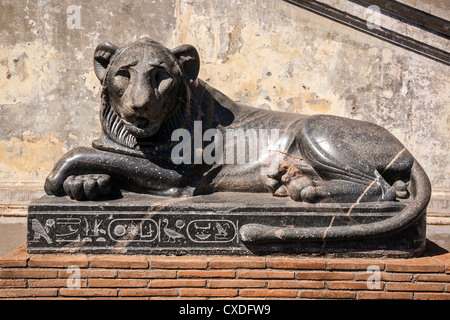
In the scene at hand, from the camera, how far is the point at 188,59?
11.4 ft

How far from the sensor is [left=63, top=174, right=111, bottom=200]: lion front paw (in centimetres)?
321

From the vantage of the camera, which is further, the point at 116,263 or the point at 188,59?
the point at 188,59

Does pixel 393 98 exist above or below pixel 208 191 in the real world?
above

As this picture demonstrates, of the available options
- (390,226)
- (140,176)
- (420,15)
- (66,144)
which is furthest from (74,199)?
(420,15)

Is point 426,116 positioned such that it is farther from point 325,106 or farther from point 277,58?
point 277,58

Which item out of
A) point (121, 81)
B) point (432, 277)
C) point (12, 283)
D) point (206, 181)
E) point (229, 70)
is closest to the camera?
point (12, 283)

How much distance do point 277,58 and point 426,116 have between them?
5.67 ft

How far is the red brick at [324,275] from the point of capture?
10.2 feet

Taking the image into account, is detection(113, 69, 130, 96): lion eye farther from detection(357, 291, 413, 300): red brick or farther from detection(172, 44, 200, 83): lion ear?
detection(357, 291, 413, 300): red brick

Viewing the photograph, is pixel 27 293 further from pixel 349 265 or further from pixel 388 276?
pixel 388 276

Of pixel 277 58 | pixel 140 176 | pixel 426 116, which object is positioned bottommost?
pixel 140 176

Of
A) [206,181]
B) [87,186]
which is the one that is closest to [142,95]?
[87,186]

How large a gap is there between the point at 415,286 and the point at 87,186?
86.0 inches

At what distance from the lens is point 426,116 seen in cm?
538
